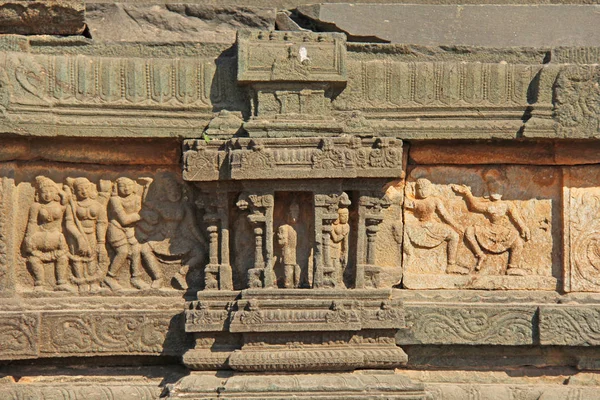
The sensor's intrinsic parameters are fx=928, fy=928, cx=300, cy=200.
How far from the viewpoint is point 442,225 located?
6.14m

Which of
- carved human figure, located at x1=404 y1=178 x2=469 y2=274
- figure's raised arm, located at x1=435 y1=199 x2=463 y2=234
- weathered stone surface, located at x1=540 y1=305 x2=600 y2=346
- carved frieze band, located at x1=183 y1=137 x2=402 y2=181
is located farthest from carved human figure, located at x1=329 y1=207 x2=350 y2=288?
weathered stone surface, located at x1=540 y1=305 x2=600 y2=346

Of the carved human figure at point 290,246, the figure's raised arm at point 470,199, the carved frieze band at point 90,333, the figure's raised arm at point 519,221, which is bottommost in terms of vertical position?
the carved frieze band at point 90,333

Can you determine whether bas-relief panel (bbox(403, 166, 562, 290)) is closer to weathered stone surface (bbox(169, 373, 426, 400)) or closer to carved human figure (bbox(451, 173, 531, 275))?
carved human figure (bbox(451, 173, 531, 275))

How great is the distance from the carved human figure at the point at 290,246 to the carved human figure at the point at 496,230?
3.61ft

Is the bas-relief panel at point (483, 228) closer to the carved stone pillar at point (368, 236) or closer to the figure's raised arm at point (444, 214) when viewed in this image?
the figure's raised arm at point (444, 214)

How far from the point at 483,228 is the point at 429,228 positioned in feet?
1.18

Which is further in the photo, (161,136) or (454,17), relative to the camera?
(454,17)

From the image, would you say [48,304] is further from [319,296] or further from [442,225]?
[442,225]

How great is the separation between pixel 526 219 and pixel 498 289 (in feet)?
1.64

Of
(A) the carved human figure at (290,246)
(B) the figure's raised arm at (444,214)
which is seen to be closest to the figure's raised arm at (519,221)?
(B) the figure's raised arm at (444,214)

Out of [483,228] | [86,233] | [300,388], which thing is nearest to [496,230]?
[483,228]

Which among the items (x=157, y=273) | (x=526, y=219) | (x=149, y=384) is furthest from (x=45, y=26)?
(x=526, y=219)

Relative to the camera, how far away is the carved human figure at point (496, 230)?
20.1 ft

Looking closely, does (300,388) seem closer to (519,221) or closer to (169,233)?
(169,233)
